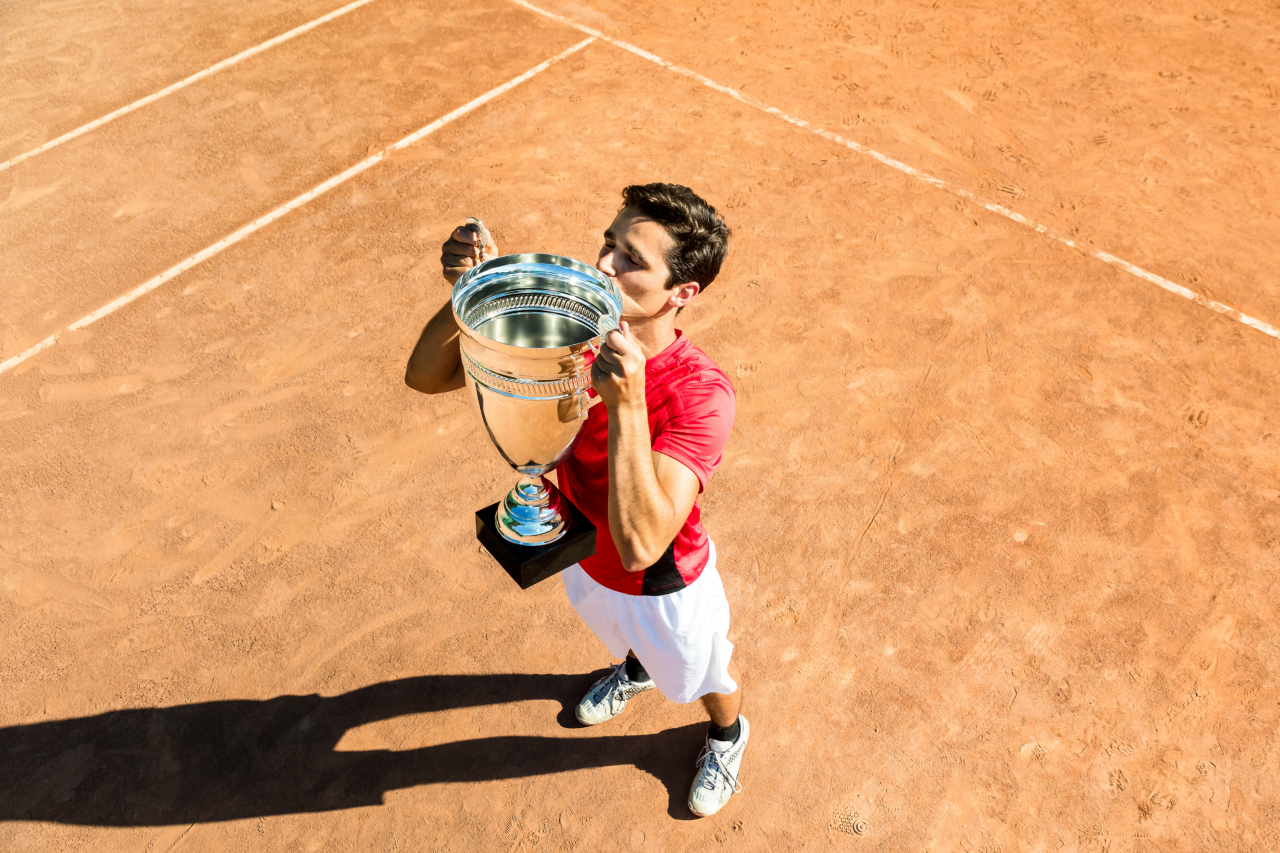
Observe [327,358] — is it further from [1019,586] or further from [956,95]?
[956,95]

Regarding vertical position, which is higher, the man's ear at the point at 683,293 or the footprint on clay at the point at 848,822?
the man's ear at the point at 683,293

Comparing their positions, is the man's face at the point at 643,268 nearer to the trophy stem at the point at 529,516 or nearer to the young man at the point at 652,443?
the young man at the point at 652,443

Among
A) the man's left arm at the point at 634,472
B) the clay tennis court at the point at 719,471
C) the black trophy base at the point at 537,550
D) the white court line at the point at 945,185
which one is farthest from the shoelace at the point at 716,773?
the white court line at the point at 945,185

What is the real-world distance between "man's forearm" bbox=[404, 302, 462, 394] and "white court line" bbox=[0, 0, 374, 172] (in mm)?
6628

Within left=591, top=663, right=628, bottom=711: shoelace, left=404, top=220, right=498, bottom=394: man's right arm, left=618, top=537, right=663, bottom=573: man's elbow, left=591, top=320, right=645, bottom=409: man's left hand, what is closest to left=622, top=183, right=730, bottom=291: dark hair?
left=404, top=220, right=498, bottom=394: man's right arm

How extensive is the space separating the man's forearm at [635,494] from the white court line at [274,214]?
209 inches

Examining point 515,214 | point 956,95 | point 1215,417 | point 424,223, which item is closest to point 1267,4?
point 956,95

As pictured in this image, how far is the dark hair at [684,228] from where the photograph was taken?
119 inches

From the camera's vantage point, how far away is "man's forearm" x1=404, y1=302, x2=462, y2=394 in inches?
118

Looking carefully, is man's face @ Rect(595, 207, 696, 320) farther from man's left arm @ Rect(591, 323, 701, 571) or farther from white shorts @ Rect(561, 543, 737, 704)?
white shorts @ Rect(561, 543, 737, 704)

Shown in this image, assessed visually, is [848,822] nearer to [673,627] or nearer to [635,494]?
[673,627]

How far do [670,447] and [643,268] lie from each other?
24.8 inches

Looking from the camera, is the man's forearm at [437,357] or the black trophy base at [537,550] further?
the man's forearm at [437,357]

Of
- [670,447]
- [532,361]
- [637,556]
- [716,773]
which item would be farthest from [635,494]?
[716,773]
